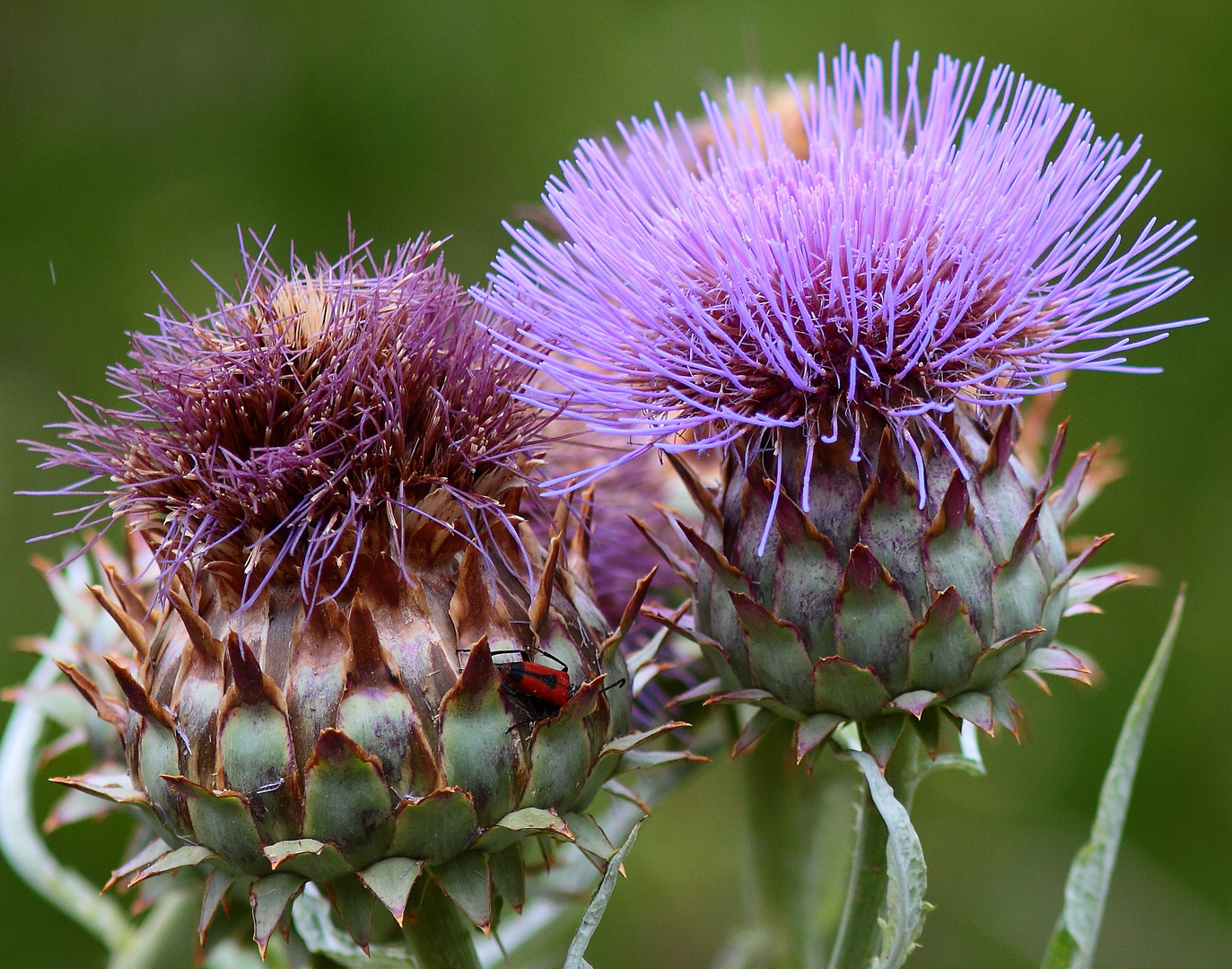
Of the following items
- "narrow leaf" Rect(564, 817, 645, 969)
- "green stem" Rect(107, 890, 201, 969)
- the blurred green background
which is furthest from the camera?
the blurred green background

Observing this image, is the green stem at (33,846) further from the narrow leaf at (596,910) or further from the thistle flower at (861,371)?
the thistle flower at (861,371)

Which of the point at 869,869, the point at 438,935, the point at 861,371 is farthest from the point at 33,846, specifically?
the point at 861,371

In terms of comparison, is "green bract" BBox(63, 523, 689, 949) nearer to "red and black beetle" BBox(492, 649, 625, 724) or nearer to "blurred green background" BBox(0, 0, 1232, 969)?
"red and black beetle" BBox(492, 649, 625, 724)

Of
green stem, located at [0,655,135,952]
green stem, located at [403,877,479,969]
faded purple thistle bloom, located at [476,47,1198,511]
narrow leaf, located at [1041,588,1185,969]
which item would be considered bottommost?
narrow leaf, located at [1041,588,1185,969]

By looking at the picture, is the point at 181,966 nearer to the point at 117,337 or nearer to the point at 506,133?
the point at 117,337

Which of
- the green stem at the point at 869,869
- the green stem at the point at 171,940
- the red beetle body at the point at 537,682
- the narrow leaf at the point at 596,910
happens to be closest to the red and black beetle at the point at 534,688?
the red beetle body at the point at 537,682

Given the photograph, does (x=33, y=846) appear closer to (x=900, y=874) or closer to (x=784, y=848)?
(x=784, y=848)

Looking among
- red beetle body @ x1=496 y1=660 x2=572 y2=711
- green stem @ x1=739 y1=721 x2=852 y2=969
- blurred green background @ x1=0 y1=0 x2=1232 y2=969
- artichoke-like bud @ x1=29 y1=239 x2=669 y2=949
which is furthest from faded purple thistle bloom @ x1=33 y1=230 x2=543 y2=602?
blurred green background @ x1=0 y1=0 x2=1232 y2=969
